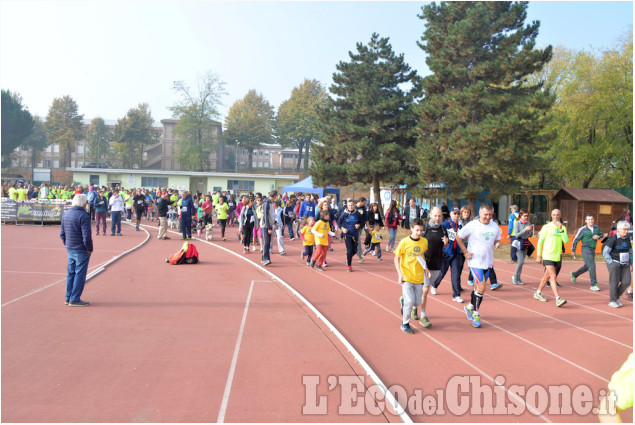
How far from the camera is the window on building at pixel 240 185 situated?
51.2 m

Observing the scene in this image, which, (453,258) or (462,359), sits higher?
(453,258)

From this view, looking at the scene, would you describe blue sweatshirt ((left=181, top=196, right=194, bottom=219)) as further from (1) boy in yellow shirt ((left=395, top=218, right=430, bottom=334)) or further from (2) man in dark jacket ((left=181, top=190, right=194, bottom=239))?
(1) boy in yellow shirt ((left=395, top=218, right=430, bottom=334))

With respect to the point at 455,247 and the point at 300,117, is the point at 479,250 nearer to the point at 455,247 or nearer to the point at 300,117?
the point at 455,247

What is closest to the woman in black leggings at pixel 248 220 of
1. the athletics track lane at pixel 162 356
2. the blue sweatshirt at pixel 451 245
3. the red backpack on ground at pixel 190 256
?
the red backpack on ground at pixel 190 256

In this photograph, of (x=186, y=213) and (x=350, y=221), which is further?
(x=186, y=213)

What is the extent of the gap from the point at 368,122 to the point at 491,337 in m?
24.9

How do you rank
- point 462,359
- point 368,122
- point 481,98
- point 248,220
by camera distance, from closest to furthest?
point 462,359
point 248,220
point 481,98
point 368,122

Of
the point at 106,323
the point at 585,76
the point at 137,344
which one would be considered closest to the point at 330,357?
the point at 137,344

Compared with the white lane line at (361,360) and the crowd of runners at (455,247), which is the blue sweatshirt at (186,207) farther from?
the white lane line at (361,360)

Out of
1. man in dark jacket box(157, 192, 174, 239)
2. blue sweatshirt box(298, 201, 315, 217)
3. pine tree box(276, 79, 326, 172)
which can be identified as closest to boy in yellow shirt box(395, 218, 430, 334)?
blue sweatshirt box(298, 201, 315, 217)

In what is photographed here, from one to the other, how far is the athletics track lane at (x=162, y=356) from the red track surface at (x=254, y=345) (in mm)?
20

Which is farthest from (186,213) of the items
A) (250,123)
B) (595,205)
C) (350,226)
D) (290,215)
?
(250,123)

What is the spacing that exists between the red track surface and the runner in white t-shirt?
1.25 ft

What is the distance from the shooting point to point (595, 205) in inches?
1052
